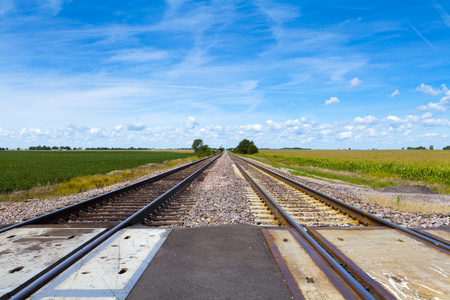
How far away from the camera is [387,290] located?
2.73 m

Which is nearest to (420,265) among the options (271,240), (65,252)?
(271,240)

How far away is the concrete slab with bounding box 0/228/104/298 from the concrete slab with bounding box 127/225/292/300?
1.27 metres

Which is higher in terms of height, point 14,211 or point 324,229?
point 324,229

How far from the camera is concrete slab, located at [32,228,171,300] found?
2.58 meters

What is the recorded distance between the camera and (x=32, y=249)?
146 inches

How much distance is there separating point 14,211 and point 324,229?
8710mm

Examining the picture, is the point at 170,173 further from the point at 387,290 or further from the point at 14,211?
the point at 387,290

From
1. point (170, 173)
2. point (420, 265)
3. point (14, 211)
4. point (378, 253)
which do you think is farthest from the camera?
point (170, 173)

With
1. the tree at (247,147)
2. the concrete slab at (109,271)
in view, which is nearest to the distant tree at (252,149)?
the tree at (247,147)

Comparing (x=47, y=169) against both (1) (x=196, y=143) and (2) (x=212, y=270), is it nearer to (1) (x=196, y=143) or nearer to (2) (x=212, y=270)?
(2) (x=212, y=270)

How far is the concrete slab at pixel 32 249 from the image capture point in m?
2.92

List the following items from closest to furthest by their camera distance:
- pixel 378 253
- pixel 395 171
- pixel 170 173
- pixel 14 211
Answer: pixel 378 253, pixel 14 211, pixel 170 173, pixel 395 171

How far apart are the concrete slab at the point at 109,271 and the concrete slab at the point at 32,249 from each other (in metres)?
0.38

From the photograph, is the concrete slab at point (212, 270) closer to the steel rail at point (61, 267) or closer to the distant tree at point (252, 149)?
the steel rail at point (61, 267)
